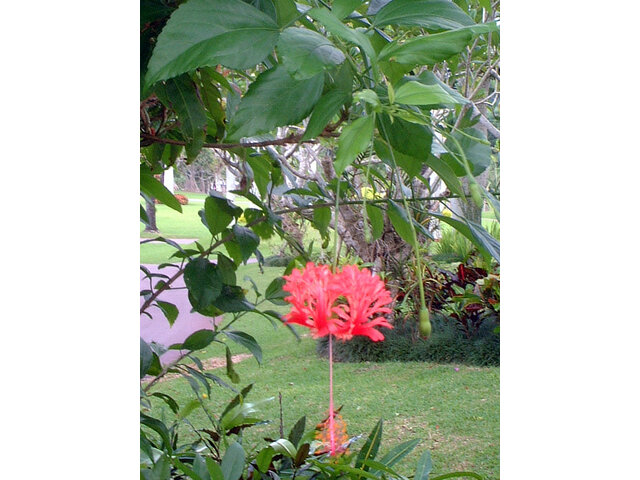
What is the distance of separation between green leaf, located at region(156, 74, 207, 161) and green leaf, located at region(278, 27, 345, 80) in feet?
0.63

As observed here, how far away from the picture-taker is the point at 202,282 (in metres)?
0.65

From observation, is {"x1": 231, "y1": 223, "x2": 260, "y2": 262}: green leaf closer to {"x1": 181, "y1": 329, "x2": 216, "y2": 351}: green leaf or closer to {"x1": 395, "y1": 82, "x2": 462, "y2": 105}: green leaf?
{"x1": 181, "y1": 329, "x2": 216, "y2": 351}: green leaf

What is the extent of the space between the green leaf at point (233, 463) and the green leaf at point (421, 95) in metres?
0.48

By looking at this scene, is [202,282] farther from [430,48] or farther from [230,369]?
[430,48]

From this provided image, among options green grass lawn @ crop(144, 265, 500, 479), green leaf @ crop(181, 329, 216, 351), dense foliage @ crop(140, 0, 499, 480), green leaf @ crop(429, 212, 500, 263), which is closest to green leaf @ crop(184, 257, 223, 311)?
dense foliage @ crop(140, 0, 499, 480)

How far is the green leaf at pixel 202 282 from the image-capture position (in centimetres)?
64

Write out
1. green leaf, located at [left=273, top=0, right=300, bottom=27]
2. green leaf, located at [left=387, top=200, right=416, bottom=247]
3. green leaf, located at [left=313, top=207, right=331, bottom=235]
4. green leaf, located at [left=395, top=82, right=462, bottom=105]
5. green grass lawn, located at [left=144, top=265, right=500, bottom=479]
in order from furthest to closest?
1. green grass lawn, located at [left=144, top=265, right=500, bottom=479]
2. green leaf, located at [left=313, top=207, right=331, bottom=235]
3. green leaf, located at [left=387, top=200, right=416, bottom=247]
4. green leaf, located at [left=273, top=0, right=300, bottom=27]
5. green leaf, located at [left=395, top=82, right=462, bottom=105]

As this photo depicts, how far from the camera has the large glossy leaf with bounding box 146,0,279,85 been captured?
A: 1.02ft

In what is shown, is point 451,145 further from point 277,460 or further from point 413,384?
point 413,384

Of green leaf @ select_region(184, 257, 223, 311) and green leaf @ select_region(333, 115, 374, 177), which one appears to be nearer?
green leaf @ select_region(333, 115, 374, 177)

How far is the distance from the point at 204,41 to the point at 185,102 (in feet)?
0.56

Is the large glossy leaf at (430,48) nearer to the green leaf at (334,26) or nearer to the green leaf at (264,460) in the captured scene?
the green leaf at (334,26)

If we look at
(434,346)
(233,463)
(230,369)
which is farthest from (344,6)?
(434,346)
